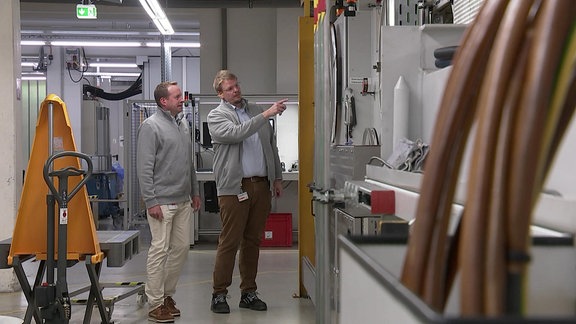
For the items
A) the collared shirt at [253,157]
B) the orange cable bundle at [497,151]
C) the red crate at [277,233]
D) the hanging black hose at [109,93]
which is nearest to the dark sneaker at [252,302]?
the collared shirt at [253,157]

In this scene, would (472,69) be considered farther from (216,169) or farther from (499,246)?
(216,169)

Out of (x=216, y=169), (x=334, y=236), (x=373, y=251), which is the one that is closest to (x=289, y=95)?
(x=216, y=169)

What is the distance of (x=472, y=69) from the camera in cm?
58

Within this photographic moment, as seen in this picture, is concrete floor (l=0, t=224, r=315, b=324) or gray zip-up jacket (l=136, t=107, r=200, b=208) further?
concrete floor (l=0, t=224, r=315, b=324)

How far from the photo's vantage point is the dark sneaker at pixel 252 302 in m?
4.58

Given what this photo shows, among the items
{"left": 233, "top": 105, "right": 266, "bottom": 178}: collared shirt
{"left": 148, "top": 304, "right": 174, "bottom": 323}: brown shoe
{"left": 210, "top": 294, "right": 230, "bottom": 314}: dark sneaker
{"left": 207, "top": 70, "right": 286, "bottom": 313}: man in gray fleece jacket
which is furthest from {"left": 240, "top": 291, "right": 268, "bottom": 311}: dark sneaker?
{"left": 233, "top": 105, "right": 266, "bottom": 178}: collared shirt

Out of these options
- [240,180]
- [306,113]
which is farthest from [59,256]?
[306,113]

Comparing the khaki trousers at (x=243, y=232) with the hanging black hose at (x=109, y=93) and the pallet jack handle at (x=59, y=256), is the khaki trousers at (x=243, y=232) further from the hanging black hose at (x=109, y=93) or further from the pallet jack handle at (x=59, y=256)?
the hanging black hose at (x=109, y=93)

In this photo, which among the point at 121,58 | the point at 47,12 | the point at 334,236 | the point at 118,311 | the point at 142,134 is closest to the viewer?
the point at 334,236

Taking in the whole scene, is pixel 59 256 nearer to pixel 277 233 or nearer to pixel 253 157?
pixel 253 157

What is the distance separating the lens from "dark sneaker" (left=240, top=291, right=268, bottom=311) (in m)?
4.58

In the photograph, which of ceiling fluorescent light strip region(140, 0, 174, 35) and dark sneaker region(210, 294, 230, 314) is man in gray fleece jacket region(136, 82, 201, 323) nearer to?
dark sneaker region(210, 294, 230, 314)

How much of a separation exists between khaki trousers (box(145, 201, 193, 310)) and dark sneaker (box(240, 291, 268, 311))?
58 centimetres

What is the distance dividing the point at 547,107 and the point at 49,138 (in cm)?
349
